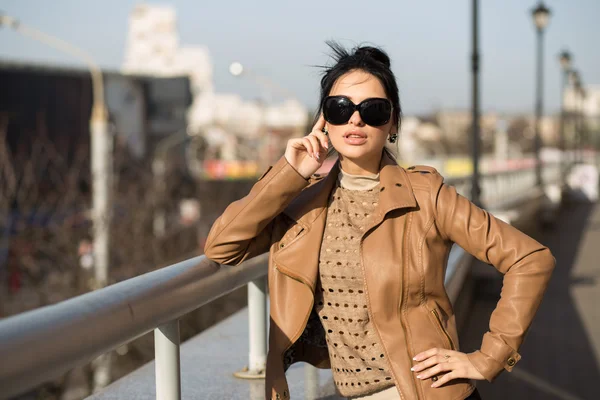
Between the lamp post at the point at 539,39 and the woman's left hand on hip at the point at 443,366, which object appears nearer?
the woman's left hand on hip at the point at 443,366

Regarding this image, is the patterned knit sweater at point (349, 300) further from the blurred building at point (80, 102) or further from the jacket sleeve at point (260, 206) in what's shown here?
the blurred building at point (80, 102)

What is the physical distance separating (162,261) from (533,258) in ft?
51.1

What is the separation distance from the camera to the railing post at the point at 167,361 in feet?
8.82

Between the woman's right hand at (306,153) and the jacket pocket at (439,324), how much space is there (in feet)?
1.77

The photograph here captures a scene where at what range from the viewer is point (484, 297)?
328 inches

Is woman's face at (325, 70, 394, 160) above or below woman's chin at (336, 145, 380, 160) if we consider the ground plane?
above

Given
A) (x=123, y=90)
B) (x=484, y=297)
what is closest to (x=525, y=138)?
(x=123, y=90)

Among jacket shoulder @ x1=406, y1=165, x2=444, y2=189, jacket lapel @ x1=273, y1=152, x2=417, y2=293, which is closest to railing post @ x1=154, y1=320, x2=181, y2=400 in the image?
jacket lapel @ x1=273, y1=152, x2=417, y2=293

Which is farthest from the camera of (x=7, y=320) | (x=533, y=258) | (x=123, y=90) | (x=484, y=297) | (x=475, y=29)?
(x=123, y=90)

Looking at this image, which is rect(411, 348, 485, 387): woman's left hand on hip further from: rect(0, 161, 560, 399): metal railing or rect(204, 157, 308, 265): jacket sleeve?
rect(0, 161, 560, 399): metal railing

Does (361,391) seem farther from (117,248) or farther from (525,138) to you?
(525,138)

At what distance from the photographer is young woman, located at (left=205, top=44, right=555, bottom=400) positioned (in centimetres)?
241

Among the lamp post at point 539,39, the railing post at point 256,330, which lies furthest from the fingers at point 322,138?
the lamp post at point 539,39

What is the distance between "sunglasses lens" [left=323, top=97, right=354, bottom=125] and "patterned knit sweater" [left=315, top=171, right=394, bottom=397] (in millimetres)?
191
